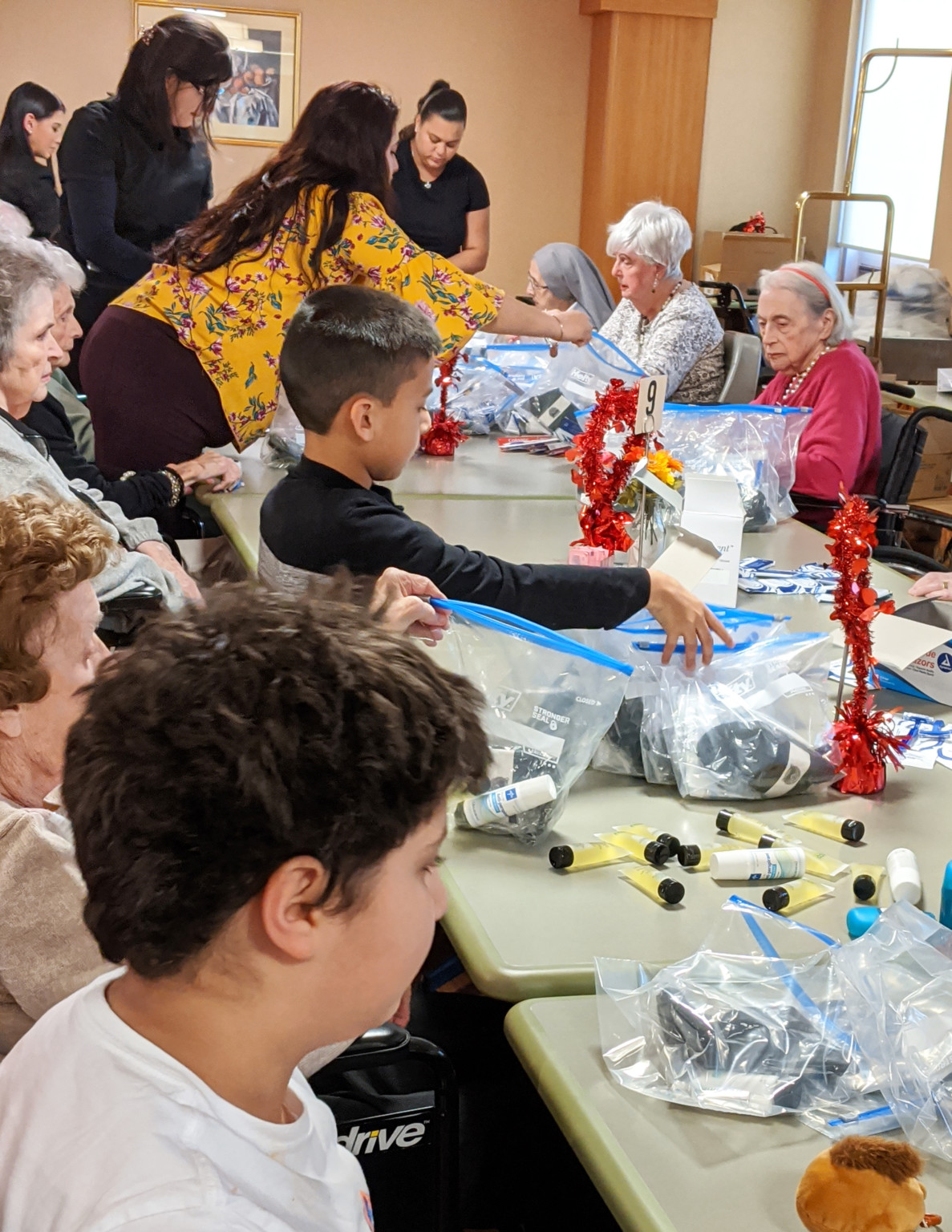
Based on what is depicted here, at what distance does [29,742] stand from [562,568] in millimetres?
828

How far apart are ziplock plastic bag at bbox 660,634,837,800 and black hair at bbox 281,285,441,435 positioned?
2.28 feet

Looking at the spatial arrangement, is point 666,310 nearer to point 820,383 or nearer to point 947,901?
point 820,383

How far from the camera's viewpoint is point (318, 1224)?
73cm

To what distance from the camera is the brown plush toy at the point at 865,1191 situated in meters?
0.87

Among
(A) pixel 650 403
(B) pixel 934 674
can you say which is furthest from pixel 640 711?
(A) pixel 650 403

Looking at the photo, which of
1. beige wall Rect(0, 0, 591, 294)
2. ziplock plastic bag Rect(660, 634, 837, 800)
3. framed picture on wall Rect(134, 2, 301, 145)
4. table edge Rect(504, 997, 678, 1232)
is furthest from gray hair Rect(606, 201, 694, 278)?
framed picture on wall Rect(134, 2, 301, 145)

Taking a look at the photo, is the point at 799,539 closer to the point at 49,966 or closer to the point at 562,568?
the point at 562,568

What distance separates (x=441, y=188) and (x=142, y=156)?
87.5 inches

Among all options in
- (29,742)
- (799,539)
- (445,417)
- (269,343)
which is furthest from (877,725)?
(445,417)

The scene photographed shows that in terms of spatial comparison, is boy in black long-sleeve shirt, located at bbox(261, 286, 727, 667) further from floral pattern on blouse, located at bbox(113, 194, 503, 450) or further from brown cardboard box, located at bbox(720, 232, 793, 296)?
brown cardboard box, located at bbox(720, 232, 793, 296)

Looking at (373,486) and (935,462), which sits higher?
(373,486)

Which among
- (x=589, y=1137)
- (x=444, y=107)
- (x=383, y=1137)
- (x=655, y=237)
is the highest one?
(x=444, y=107)

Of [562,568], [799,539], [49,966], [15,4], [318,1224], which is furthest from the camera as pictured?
[15,4]

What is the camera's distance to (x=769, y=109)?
771cm
